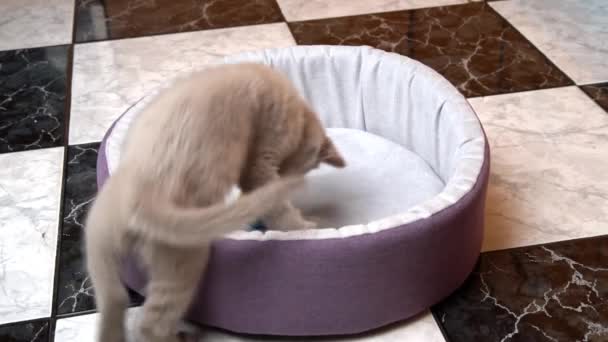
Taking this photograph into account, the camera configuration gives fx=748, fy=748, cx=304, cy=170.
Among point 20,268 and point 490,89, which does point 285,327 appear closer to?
point 20,268

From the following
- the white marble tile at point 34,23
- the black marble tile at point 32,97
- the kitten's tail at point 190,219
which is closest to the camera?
the kitten's tail at point 190,219

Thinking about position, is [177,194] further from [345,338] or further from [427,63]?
[427,63]

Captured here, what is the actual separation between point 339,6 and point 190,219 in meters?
1.49

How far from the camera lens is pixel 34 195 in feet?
4.82

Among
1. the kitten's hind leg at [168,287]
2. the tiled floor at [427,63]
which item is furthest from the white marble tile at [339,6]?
the kitten's hind leg at [168,287]

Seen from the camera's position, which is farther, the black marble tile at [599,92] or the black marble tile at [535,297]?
the black marble tile at [599,92]

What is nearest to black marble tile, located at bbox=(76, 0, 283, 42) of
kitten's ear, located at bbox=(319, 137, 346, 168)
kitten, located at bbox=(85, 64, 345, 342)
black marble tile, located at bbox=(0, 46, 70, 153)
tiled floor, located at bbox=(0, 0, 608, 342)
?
tiled floor, located at bbox=(0, 0, 608, 342)

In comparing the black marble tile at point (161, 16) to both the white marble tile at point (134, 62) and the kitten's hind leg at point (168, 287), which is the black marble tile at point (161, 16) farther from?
the kitten's hind leg at point (168, 287)

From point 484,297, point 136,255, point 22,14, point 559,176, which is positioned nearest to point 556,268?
point 484,297

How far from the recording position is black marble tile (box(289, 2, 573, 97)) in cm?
182

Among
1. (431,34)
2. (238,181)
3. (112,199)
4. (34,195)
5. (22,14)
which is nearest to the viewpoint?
(112,199)

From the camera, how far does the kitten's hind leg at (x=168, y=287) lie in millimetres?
913

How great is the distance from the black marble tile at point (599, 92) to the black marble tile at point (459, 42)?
0.18ft

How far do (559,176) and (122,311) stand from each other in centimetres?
91
